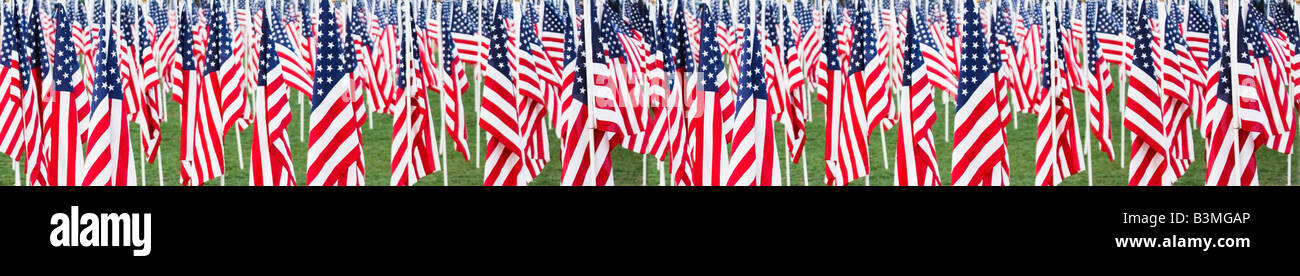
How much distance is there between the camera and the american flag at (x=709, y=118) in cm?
1182

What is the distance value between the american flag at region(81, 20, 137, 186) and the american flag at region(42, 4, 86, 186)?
19 centimetres

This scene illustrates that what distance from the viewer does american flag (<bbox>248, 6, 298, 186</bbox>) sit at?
504 inches

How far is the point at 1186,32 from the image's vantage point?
15.7 m

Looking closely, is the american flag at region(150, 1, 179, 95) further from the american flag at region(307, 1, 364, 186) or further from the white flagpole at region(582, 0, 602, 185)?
the white flagpole at region(582, 0, 602, 185)

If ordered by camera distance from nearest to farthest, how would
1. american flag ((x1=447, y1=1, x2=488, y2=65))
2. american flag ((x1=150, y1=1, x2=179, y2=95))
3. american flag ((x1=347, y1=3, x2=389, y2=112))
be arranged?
american flag ((x1=447, y1=1, x2=488, y2=65)) → american flag ((x1=347, y1=3, x2=389, y2=112)) → american flag ((x1=150, y1=1, x2=179, y2=95))

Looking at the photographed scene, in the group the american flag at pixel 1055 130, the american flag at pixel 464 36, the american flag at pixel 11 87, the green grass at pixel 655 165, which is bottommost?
the green grass at pixel 655 165

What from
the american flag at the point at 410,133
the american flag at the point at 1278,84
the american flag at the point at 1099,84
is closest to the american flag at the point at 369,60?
the american flag at the point at 410,133

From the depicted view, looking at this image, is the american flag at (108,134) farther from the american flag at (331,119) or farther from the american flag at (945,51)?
the american flag at (945,51)

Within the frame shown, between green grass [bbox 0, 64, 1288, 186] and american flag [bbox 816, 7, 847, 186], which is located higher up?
american flag [bbox 816, 7, 847, 186]

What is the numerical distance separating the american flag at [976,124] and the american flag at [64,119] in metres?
6.59

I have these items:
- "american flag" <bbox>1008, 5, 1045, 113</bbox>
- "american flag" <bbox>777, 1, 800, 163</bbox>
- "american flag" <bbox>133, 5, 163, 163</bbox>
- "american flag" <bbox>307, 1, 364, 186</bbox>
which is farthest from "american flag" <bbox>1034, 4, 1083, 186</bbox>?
"american flag" <bbox>133, 5, 163, 163</bbox>

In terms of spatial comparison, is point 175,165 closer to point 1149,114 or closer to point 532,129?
point 532,129
